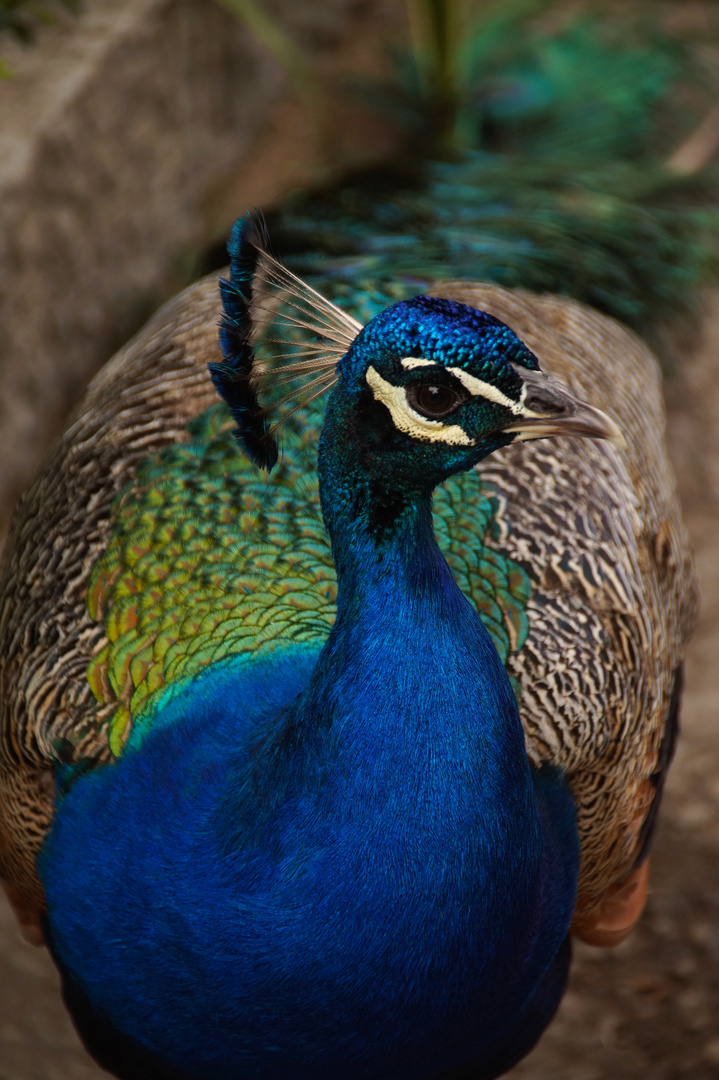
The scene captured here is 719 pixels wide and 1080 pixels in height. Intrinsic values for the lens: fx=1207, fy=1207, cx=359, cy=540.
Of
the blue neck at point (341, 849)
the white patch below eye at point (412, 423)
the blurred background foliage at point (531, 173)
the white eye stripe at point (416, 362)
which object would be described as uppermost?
the blurred background foliage at point (531, 173)

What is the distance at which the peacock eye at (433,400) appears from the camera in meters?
1.37

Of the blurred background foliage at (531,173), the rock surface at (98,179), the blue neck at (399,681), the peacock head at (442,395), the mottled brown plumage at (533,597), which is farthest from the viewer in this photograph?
the rock surface at (98,179)

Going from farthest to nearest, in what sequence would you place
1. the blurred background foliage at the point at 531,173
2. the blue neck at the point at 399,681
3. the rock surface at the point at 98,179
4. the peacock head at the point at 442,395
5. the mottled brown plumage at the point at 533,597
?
the rock surface at the point at 98,179 < the blurred background foliage at the point at 531,173 < the mottled brown plumage at the point at 533,597 < the blue neck at the point at 399,681 < the peacock head at the point at 442,395

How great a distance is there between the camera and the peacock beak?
1386 mm

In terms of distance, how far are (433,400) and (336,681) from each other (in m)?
0.39

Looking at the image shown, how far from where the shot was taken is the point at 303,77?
3.66m

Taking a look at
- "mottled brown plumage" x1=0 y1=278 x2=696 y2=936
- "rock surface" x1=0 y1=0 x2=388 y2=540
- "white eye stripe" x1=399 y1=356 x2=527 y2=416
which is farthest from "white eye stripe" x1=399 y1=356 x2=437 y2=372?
"rock surface" x1=0 y1=0 x2=388 y2=540

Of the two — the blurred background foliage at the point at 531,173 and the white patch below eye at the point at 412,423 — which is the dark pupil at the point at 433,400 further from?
the blurred background foliage at the point at 531,173

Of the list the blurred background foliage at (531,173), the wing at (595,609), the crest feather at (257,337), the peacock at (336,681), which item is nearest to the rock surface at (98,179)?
the blurred background foliage at (531,173)

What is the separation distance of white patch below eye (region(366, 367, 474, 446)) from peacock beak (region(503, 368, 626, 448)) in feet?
0.21

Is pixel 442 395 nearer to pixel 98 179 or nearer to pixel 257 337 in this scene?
pixel 257 337

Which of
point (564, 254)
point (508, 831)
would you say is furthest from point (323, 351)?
point (564, 254)

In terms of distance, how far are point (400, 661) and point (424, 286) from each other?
1.13 m

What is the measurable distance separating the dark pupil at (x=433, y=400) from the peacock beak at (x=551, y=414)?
3.0 inches
